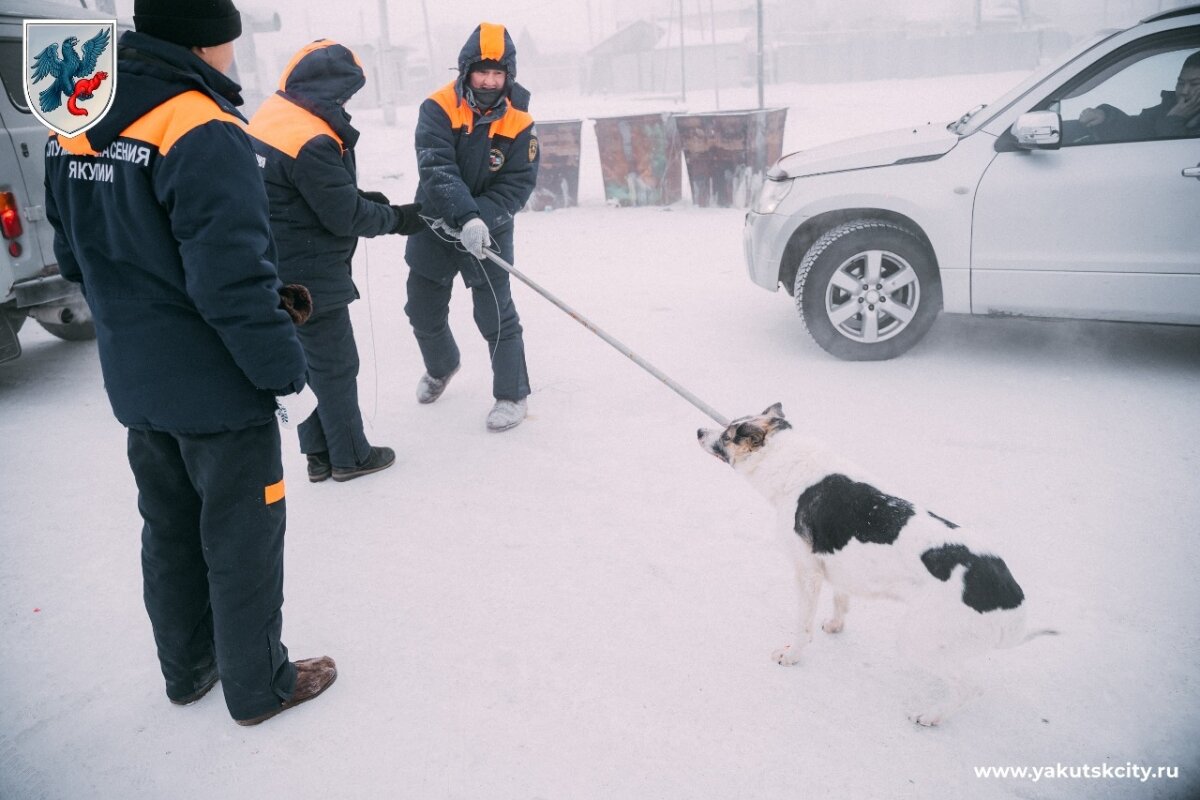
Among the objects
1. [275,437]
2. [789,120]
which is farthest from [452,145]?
[789,120]

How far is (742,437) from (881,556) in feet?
1.85

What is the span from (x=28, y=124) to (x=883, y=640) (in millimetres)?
6112

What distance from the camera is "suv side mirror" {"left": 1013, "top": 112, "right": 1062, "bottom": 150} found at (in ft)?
13.2

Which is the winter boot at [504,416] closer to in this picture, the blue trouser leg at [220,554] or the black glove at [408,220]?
the black glove at [408,220]

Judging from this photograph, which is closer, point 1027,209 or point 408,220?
point 408,220

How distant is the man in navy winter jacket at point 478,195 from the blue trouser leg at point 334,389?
0.74m

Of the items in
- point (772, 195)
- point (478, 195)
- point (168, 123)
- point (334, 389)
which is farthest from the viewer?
point (772, 195)

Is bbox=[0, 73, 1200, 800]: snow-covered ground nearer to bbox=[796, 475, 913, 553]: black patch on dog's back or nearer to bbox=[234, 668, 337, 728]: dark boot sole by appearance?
bbox=[234, 668, 337, 728]: dark boot sole

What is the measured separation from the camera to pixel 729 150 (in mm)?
9953

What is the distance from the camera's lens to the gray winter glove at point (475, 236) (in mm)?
3797

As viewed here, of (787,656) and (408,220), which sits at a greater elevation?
(408,220)

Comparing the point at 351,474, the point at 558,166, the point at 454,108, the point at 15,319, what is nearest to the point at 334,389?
the point at 351,474

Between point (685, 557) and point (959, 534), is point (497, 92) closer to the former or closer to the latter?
point (685, 557)

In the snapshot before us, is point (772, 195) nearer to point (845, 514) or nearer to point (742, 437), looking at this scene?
point (742, 437)
